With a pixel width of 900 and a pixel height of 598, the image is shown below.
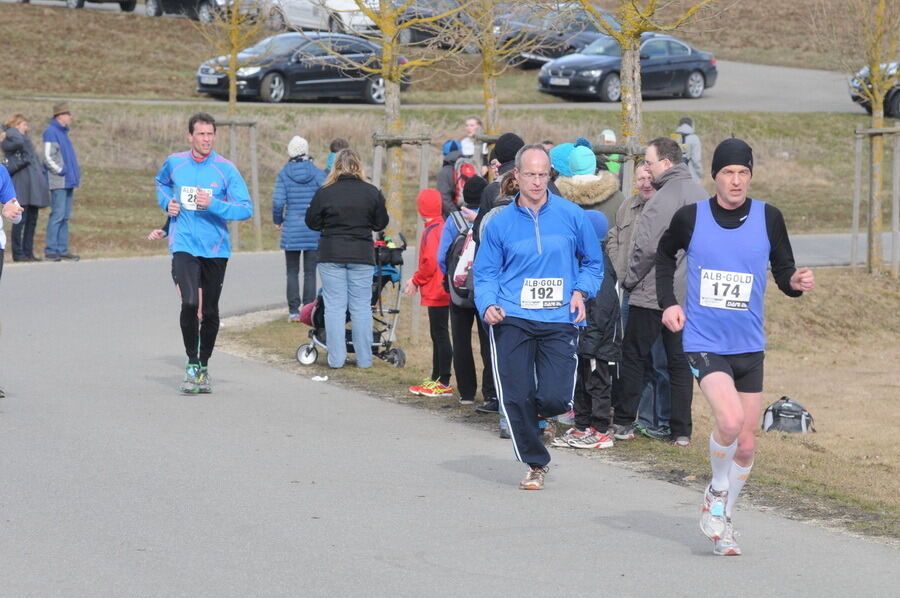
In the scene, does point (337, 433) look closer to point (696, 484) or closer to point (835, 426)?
point (696, 484)

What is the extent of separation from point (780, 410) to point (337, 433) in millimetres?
4111

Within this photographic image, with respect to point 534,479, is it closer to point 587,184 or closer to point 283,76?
point 587,184

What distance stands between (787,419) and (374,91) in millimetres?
26273

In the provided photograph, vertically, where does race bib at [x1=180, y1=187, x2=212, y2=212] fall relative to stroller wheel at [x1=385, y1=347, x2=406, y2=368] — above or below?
above

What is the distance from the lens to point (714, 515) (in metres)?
7.04

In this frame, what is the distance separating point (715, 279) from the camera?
7.18m

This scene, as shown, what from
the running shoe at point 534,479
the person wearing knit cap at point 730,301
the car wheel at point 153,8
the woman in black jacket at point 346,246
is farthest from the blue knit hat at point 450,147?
the car wheel at point 153,8

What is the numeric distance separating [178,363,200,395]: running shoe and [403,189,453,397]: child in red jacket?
1703 millimetres

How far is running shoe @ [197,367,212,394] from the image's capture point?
Answer: 11.8 metres

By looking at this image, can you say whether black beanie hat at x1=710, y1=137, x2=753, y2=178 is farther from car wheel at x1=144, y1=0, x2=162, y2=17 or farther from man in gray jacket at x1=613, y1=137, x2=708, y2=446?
car wheel at x1=144, y1=0, x2=162, y2=17

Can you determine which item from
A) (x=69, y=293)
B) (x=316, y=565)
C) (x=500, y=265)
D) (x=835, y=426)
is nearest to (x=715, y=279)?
(x=500, y=265)

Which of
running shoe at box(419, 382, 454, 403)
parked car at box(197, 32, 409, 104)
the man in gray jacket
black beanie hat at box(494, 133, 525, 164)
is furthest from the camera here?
parked car at box(197, 32, 409, 104)

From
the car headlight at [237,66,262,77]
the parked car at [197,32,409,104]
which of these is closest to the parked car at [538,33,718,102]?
the parked car at [197,32,409,104]

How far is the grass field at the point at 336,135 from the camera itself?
2850 cm
